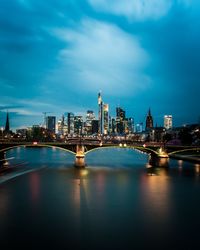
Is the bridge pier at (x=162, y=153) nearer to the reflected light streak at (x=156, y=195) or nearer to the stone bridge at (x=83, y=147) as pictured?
the stone bridge at (x=83, y=147)

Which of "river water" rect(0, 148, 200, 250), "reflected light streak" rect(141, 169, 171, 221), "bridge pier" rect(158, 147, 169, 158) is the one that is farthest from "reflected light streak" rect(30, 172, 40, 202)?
"bridge pier" rect(158, 147, 169, 158)

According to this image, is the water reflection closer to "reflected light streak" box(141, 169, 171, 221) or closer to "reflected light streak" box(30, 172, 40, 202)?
"reflected light streak" box(141, 169, 171, 221)

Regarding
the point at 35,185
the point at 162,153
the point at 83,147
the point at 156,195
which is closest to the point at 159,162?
the point at 162,153

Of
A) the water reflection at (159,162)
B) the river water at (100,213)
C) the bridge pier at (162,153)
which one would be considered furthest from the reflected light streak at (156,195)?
the bridge pier at (162,153)

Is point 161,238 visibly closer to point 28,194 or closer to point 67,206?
point 67,206

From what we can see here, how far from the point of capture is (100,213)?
29.3 metres

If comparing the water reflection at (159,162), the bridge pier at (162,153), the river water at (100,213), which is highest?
the bridge pier at (162,153)

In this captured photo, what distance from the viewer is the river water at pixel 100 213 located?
21812 millimetres

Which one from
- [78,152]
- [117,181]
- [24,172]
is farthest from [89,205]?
[78,152]

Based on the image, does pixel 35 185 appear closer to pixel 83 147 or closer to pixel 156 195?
pixel 156 195

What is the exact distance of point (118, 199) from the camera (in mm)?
35688

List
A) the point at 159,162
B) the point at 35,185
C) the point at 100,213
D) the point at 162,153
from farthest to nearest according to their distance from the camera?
the point at 162,153 → the point at 159,162 → the point at 35,185 → the point at 100,213

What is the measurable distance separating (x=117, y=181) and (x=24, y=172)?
17583 millimetres

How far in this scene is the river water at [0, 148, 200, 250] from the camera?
859 inches
